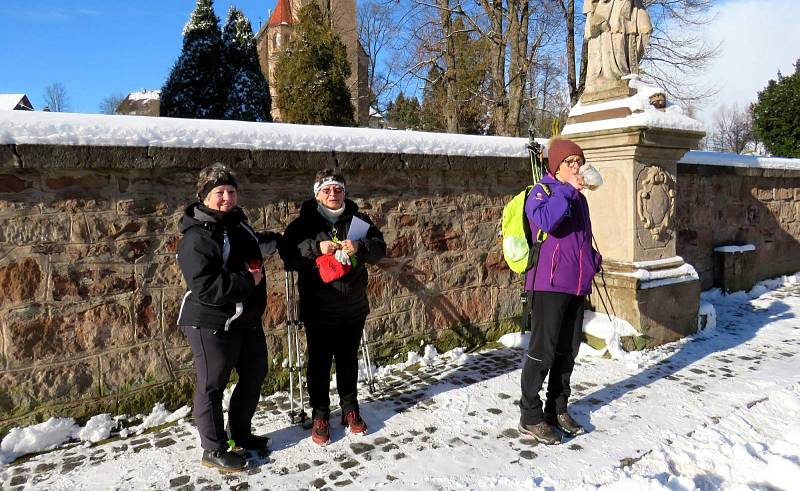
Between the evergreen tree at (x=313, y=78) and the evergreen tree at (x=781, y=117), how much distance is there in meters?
12.5

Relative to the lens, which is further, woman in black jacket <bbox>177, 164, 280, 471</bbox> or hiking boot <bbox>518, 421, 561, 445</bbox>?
hiking boot <bbox>518, 421, 561, 445</bbox>

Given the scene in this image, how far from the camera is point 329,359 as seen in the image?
10.6 feet

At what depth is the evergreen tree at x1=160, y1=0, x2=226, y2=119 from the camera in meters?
14.5

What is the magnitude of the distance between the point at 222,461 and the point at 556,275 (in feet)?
6.86

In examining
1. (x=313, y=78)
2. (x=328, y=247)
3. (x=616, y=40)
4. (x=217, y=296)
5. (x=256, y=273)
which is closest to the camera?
(x=217, y=296)

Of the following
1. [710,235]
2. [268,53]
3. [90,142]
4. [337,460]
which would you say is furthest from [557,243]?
[268,53]

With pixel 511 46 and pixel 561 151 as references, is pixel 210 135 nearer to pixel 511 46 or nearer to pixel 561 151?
pixel 561 151

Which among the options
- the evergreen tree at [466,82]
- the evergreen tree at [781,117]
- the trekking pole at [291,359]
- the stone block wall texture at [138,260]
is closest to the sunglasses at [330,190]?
the trekking pole at [291,359]

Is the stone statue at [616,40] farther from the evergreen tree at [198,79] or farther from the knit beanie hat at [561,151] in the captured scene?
the evergreen tree at [198,79]

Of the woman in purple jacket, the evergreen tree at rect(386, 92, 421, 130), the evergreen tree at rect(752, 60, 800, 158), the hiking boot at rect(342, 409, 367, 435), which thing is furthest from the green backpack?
the evergreen tree at rect(386, 92, 421, 130)

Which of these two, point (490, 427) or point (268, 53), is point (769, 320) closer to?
point (490, 427)

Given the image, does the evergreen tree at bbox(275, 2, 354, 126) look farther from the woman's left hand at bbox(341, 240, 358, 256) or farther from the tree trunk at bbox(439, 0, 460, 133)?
the woman's left hand at bbox(341, 240, 358, 256)

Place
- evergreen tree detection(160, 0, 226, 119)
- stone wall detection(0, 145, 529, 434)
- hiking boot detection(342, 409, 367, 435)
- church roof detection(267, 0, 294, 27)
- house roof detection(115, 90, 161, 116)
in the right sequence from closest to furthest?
stone wall detection(0, 145, 529, 434) < hiking boot detection(342, 409, 367, 435) < evergreen tree detection(160, 0, 226, 119) < church roof detection(267, 0, 294, 27) < house roof detection(115, 90, 161, 116)

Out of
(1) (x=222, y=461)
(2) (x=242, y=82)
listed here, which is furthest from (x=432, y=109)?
(1) (x=222, y=461)
